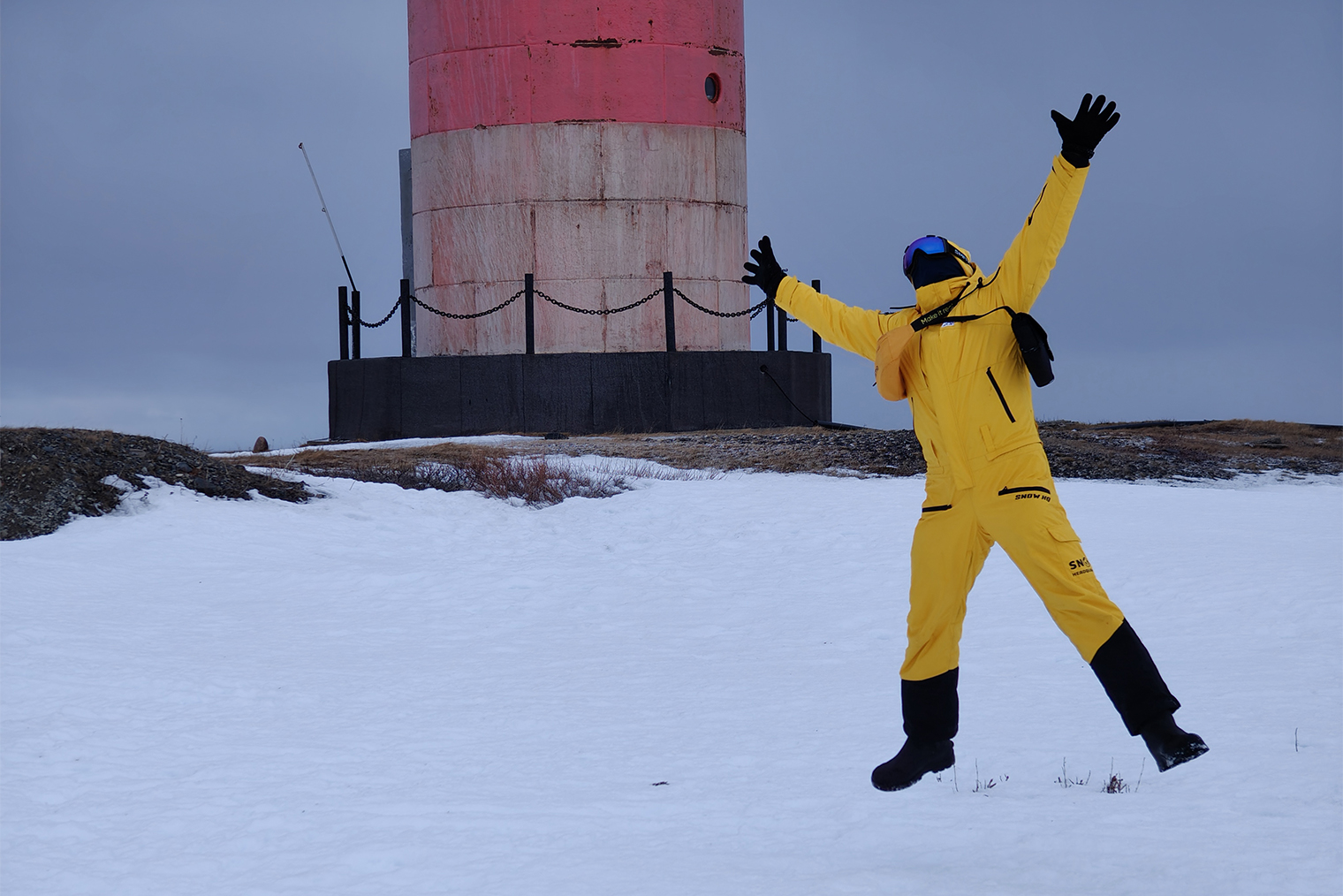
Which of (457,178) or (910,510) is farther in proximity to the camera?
(457,178)

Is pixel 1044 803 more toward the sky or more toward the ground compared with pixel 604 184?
more toward the ground

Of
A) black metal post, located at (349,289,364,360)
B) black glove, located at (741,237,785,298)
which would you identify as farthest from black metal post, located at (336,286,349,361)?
black glove, located at (741,237,785,298)

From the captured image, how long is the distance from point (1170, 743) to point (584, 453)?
11897 millimetres

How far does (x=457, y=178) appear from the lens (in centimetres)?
2142

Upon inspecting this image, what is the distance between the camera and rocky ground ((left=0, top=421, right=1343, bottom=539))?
38.9 ft

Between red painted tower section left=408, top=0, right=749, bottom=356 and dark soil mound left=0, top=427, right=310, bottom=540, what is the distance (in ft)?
27.5

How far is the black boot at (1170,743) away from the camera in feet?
14.9

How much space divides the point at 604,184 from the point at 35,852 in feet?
54.7

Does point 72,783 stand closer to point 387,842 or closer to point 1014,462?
point 387,842

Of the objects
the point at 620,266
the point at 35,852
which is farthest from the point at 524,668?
the point at 620,266

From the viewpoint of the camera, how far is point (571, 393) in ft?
67.0

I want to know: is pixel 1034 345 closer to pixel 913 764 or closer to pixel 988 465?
pixel 988 465

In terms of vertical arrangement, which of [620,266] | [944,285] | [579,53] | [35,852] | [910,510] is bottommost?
[35,852]

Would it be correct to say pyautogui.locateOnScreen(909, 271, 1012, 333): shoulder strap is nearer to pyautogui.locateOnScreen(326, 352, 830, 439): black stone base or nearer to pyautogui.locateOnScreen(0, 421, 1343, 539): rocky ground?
pyautogui.locateOnScreen(0, 421, 1343, 539): rocky ground
